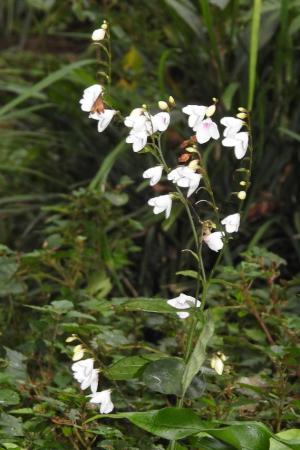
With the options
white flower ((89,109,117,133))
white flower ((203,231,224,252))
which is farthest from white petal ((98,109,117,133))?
white flower ((203,231,224,252))

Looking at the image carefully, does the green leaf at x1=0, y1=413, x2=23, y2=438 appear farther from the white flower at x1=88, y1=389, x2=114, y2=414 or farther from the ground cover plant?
the white flower at x1=88, y1=389, x2=114, y2=414

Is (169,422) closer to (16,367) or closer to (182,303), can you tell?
(182,303)

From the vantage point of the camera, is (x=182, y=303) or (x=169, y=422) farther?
(x=182, y=303)

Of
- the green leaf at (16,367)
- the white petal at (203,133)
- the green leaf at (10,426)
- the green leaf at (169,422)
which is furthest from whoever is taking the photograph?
the green leaf at (16,367)

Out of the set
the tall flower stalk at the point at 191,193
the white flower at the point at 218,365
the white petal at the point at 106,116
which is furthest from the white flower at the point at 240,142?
the white flower at the point at 218,365

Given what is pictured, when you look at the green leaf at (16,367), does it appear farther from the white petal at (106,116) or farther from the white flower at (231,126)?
the white flower at (231,126)

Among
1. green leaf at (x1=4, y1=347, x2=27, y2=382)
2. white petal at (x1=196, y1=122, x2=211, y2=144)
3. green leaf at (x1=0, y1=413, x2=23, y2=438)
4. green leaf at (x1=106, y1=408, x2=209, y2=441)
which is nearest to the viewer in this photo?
green leaf at (x1=106, y1=408, x2=209, y2=441)

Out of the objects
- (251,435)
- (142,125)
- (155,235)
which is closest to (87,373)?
(251,435)

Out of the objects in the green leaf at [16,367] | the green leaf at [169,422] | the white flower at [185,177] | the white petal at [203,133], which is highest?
the white petal at [203,133]

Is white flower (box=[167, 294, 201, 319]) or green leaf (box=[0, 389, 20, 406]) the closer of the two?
white flower (box=[167, 294, 201, 319])
